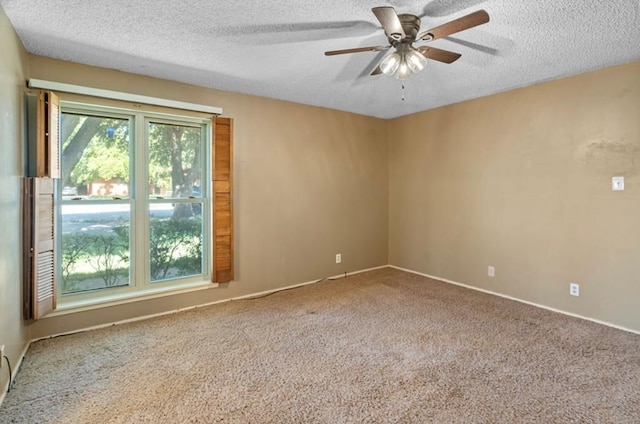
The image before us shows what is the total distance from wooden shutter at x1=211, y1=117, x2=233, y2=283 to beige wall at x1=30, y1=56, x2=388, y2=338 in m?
0.17

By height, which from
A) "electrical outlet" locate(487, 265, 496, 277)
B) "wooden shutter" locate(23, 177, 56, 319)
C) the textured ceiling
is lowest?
"electrical outlet" locate(487, 265, 496, 277)

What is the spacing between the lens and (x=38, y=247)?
247cm

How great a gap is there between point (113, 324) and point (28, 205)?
4.16 ft

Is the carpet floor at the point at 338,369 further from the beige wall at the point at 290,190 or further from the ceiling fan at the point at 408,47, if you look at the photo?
the ceiling fan at the point at 408,47

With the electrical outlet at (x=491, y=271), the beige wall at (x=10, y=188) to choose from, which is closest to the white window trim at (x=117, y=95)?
the beige wall at (x=10, y=188)

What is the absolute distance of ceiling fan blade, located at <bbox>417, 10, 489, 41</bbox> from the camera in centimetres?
164

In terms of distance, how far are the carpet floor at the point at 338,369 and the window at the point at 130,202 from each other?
0.48 m

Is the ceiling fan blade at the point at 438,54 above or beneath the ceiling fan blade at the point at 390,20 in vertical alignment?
above

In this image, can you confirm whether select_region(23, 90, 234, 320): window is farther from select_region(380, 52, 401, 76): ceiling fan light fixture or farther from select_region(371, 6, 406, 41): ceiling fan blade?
select_region(371, 6, 406, 41): ceiling fan blade

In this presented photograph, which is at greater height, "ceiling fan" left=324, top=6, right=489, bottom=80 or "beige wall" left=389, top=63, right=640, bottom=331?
"ceiling fan" left=324, top=6, right=489, bottom=80

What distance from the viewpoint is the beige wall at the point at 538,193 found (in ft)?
9.53

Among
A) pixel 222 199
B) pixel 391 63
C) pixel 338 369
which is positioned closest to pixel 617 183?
pixel 391 63

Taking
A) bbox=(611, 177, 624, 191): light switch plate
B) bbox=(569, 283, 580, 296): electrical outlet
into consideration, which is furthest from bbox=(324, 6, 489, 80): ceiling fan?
bbox=(569, 283, 580, 296): electrical outlet

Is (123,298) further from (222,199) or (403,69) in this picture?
(403,69)
